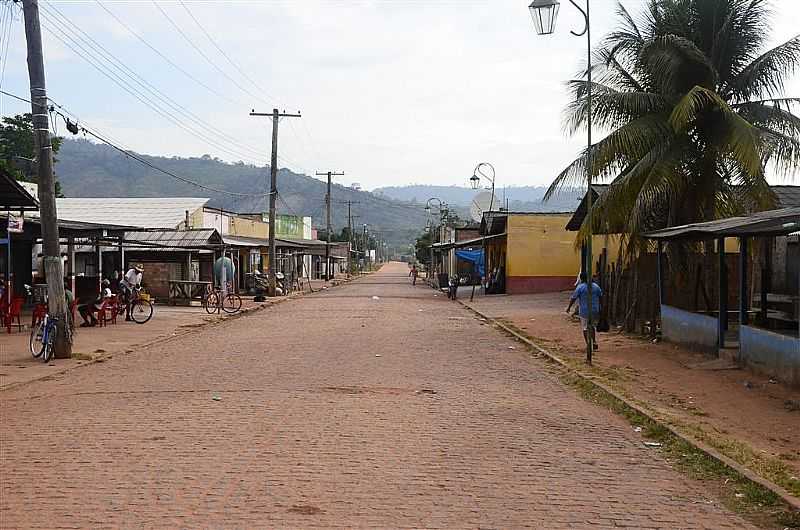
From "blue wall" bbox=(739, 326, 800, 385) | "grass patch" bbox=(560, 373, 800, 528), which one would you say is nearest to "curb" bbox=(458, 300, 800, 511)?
"grass patch" bbox=(560, 373, 800, 528)

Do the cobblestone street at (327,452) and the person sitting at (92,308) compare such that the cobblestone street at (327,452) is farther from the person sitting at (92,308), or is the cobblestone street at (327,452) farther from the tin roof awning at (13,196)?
the person sitting at (92,308)

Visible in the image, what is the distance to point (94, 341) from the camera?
782 inches

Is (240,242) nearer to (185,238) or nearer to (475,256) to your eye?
(185,238)

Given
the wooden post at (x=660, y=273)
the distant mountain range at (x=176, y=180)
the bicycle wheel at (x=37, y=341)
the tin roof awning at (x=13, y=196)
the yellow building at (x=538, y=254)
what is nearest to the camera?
the bicycle wheel at (x=37, y=341)

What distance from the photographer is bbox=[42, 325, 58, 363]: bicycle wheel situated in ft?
52.9

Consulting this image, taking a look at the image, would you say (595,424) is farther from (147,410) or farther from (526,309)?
(526,309)

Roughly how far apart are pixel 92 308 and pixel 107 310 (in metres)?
1.38

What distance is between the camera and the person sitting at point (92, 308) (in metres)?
23.5

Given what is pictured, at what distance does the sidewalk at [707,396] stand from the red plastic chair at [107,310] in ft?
37.2

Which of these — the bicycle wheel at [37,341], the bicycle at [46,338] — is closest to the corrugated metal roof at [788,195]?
the bicycle at [46,338]

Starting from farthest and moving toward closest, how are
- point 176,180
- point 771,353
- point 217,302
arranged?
1. point 176,180
2. point 217,302
3. point 771,353

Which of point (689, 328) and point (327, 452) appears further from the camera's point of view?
point (689, 328)

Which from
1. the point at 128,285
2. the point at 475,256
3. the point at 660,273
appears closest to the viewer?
the point at 660,273

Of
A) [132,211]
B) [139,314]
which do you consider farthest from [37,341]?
[132,211]
